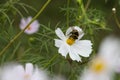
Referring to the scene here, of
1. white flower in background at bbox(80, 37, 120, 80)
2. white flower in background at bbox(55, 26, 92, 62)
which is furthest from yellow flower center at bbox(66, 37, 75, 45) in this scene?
white flower in background at bbox(80, 37, 120, 80)

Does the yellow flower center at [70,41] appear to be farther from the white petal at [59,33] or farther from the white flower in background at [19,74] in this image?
the white flower in background at [19,74]

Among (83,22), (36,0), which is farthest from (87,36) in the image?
(36,0)

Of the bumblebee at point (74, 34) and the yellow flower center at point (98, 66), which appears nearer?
the yellow flower center at point (98, 66)

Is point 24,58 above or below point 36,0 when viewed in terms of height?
below

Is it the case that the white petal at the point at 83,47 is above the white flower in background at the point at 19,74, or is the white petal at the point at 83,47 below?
above

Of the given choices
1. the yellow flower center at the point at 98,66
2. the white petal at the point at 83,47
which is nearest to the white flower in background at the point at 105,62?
the yellow flower center at the point at 98,66

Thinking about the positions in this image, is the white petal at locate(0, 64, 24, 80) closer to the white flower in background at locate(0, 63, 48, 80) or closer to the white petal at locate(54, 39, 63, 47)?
the white flower in background at locate(0, 63, 48, 80)

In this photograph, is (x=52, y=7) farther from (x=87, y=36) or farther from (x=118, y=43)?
(x=118, y=43)

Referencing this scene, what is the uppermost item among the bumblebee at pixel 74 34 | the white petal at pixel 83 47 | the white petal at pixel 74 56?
the bumblebee at pixel 74 34
